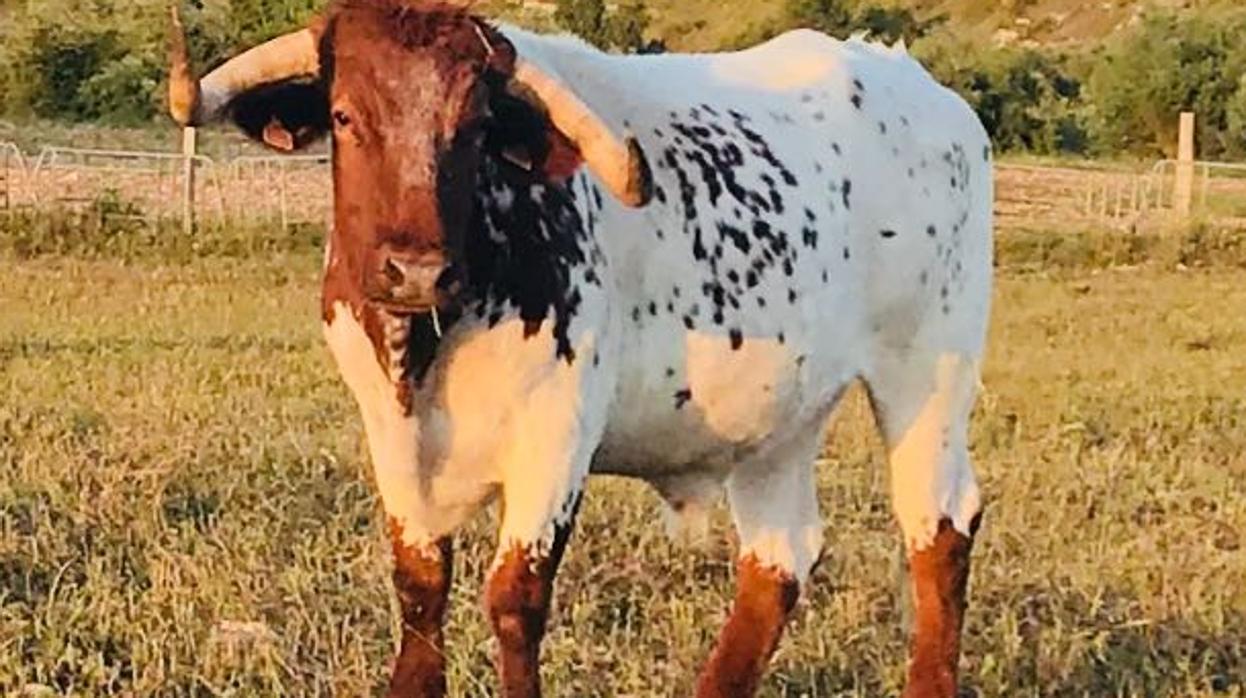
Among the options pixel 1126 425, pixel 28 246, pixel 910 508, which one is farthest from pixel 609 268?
pixel 28 246

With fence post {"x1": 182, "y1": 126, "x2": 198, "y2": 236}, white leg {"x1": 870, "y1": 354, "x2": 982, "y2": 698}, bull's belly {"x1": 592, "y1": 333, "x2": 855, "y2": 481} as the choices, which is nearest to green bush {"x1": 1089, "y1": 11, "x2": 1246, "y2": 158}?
fence post {"x1": 182, "y1": 126, "x2": 198, "y2": 236}

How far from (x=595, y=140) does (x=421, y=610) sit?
1.22 meters

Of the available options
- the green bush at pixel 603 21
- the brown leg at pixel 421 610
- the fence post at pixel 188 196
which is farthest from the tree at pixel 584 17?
the brown leg at pixel 421 610

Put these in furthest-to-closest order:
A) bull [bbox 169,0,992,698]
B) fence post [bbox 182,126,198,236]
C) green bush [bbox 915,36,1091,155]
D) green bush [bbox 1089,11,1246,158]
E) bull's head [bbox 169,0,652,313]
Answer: green bush [bbox 915,36,1091,155] → green bush [bbox 1089,11,1246,158] → fence post [bbox 182,126,198,236] → bull [bbox 169,0,992,698] → bull's head [bbox 169,0,652,313]

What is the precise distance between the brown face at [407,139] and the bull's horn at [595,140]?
3.3 inches

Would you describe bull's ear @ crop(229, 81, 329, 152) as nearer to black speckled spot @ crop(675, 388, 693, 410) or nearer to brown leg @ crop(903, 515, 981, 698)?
black speckled spot @ crop(675, 388, 693, 410)

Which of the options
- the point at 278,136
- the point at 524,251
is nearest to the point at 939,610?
the point at 524,251

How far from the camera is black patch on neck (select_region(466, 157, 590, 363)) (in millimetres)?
5121

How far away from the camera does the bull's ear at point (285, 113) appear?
5227 mm

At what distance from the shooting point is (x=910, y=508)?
6816 mm

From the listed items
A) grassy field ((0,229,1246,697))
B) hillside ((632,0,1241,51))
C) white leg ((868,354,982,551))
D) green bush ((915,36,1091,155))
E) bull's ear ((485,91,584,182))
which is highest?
bull's ear ((485,91,584,182))

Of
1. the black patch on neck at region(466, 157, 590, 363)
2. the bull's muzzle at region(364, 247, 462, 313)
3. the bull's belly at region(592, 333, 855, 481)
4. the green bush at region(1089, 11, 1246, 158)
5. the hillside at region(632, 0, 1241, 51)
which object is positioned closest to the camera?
the bull's muzzle at region(364, 247, 462, 313)

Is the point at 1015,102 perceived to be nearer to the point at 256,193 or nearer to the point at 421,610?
the point at 256,193

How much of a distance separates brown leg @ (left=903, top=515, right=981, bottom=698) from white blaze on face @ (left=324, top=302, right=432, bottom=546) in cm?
167
